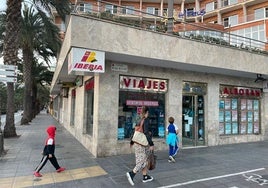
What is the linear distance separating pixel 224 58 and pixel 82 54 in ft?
19.5

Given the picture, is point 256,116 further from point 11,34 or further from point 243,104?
point 11,34

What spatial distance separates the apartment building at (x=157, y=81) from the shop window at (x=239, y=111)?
47mm

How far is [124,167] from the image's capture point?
6703 mm

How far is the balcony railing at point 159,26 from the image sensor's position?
7.79 m

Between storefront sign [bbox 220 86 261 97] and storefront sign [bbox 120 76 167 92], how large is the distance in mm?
3418

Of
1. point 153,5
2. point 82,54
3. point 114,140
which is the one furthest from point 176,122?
point 153,5

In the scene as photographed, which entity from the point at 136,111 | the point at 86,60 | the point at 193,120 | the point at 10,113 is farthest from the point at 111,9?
the point at 10,113

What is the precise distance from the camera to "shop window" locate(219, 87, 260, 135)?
433 inches

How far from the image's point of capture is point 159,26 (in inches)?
358

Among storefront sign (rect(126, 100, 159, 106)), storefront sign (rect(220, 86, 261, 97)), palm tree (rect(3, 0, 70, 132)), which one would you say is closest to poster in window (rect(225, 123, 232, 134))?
storefront sign (rect(220, 86, 261, 97))

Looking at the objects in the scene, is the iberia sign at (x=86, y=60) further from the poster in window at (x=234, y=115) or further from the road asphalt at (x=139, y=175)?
the poster in window at (x=234, y=115)

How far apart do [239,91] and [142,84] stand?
5.53 metres

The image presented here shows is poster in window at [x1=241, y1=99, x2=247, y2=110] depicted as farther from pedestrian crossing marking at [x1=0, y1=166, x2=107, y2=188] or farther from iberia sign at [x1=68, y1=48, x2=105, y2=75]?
pedestrian crossing marking at [x1=0, y1=166, x2=107, y2=188]

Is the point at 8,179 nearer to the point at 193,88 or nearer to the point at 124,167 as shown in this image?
the point at 124,167
